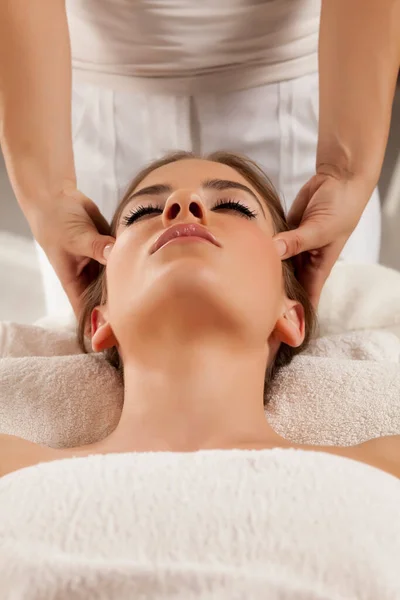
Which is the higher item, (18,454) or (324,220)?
(324,220)

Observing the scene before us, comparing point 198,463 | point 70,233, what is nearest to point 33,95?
point 70,233

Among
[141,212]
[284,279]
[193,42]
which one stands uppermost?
[193,42]

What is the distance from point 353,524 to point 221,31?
3.18ft

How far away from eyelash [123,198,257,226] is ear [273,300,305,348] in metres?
0.14

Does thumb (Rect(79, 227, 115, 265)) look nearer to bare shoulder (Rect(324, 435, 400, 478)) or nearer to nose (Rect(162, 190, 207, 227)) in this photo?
nose (Rect(162, 190, 207, 227))

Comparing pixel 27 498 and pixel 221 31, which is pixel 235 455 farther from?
pixel 221 31

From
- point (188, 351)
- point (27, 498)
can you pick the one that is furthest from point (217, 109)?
point (27, 498)

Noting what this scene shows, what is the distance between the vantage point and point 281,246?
914 millimetres

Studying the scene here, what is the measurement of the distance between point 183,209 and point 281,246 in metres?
0.16

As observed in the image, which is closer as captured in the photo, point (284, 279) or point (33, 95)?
point (284, 279)

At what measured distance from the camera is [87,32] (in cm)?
127

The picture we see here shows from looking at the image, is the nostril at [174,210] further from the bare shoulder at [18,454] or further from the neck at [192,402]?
the bare shoulder at [18,454]

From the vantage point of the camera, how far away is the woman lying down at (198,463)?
54 cm

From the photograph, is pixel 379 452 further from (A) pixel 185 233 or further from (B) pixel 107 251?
(B) pixel 107 251
